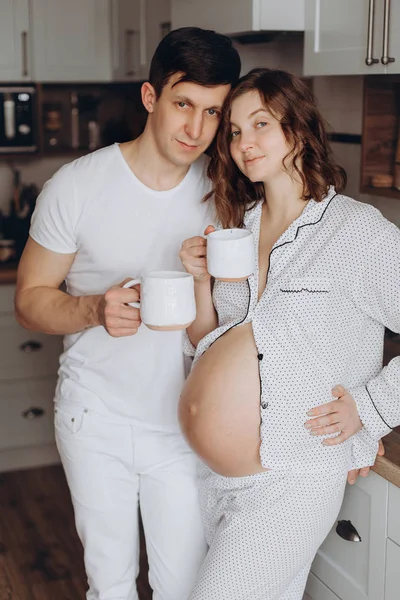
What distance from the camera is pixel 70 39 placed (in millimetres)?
3615

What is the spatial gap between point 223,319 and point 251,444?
0.30m

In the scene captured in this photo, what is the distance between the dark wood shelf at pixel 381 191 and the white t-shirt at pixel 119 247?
515mm

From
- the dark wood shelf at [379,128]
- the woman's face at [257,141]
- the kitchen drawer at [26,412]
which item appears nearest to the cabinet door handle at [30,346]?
the kitchen drawer at [26,412]

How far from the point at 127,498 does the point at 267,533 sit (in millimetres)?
A: 422

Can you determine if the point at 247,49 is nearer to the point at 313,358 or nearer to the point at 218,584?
the point at 313,358

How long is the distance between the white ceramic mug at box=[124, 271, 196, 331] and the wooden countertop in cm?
50

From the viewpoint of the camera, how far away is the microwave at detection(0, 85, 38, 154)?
3.64 m

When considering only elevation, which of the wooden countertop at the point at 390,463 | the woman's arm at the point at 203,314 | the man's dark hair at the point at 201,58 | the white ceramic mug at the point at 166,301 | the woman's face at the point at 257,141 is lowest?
the wooden countertop at the point at 390,463

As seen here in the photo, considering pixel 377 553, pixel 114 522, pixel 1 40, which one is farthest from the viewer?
pixel 1 40

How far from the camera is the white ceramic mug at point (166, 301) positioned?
5.04ft

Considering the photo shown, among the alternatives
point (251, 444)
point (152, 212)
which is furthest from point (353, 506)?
point (152, 212)

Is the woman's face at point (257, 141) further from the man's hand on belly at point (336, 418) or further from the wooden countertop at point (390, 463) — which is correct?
the wooden countertop at point (390, 463)

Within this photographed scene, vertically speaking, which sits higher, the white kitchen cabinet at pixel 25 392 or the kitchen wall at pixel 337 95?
the kitchen wall at pixel 337 95

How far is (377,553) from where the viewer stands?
1771mm
